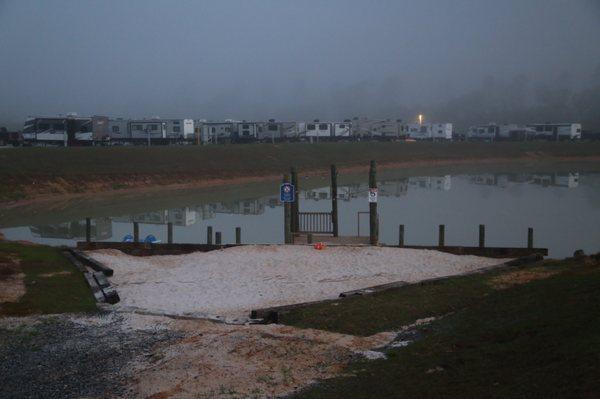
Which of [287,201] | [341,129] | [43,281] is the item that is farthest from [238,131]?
[43,281]

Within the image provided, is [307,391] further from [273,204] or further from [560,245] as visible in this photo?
[273,204]

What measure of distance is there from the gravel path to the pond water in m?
14.0

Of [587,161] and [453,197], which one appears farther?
[587,161]

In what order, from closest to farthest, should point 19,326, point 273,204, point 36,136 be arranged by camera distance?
point 19,326, point 273,204, point 36,136

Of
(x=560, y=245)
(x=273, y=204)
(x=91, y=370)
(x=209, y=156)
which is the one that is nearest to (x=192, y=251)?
(x=91, y=370)

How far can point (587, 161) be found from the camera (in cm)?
8806

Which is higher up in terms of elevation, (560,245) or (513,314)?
(513,314)

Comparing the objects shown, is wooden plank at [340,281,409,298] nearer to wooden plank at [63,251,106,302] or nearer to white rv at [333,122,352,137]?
wooden plank at [63,251,106,302]

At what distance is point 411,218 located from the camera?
32.9 metres

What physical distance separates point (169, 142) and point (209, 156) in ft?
44.2

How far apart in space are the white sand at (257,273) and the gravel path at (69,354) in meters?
1.49

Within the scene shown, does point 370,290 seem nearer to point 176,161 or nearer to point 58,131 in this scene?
point 176,161

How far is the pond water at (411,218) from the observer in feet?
88.8

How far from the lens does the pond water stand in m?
27.1
